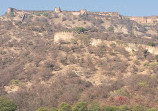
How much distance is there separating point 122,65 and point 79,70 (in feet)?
15.3

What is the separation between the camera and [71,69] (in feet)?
70.4

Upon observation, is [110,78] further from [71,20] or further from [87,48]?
[71,20]

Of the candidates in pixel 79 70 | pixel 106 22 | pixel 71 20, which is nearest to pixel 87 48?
pixel 79 70

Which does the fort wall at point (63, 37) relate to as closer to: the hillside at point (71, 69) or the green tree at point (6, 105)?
the hillside at point (71, 69)

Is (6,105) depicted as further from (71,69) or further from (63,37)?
(63,37)

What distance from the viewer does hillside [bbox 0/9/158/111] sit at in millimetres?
14586

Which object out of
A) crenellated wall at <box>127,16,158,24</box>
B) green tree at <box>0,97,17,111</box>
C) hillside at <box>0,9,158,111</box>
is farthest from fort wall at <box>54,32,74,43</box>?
crenellated wall at <box>127,16,158,24</box>

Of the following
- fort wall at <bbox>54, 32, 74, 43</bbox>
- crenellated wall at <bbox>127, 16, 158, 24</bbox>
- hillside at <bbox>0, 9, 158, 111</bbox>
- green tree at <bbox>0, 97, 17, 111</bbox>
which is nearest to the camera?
green tree at <bbox>0, 97, 17, 111</bbox>

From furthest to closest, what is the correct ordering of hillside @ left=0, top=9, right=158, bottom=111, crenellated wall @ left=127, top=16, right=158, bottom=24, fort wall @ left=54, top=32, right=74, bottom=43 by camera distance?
crenellated wall @ left=127, top=16, right=158, bottom=24, fort wall @ left=54, top=32, right=74, bottom=43, hillside @ left=0, top=9, right=158, bottom=111

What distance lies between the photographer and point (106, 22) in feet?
239

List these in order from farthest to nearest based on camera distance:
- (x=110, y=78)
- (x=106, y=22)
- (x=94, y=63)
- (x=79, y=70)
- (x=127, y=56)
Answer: (x=106, y=22)
(x=127, y=56)
(x=94, y=63)
(x=79, y=70)
(x=110, y=78)

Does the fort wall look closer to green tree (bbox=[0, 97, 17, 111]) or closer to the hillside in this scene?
the hillside

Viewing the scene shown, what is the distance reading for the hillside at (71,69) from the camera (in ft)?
47.9

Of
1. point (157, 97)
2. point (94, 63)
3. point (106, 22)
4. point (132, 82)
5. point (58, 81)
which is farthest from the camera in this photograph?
point (106, 22)
